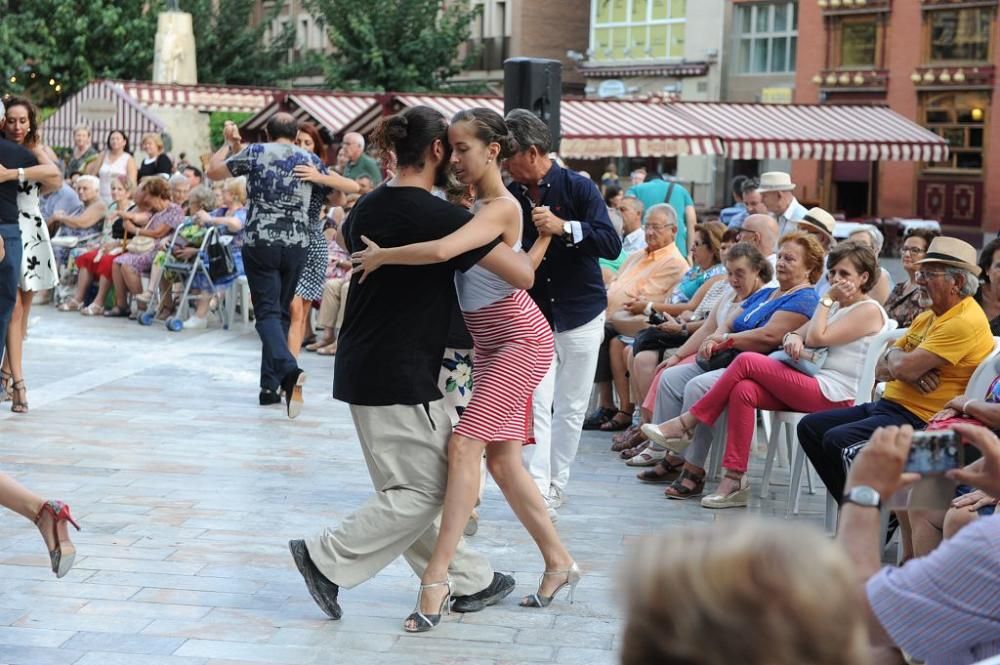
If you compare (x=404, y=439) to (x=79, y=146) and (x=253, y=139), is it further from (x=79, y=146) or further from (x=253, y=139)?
(x=253, y=139)

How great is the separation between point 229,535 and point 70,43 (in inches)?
1522

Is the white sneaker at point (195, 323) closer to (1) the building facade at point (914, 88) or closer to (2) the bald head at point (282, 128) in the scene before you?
(2) the bald head at point (282, 128)

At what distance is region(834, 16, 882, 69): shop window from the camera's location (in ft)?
127

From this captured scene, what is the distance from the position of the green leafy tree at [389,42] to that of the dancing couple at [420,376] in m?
39.5

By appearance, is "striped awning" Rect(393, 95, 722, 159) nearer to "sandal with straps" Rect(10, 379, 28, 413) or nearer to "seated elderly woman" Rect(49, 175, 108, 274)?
"seated elderly woman" Rect(49, 175, 108, 274)

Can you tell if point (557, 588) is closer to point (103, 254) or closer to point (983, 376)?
point (983, 376)

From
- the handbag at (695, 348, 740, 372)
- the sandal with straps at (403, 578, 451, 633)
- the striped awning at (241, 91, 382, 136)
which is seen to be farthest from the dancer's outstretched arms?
the striped awning at (241, 91, 382, 136)

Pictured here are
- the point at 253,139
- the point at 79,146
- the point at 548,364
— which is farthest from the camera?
the point at 253,139

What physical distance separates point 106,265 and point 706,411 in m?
9.82

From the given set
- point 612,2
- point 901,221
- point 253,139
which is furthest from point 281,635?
point 612,2

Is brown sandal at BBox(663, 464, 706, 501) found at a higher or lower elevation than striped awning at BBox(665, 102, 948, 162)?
lower

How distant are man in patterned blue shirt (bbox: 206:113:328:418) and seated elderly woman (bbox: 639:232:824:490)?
272 centimetres

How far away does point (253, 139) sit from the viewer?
30.0 m

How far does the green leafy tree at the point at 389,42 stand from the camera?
1747 inches
